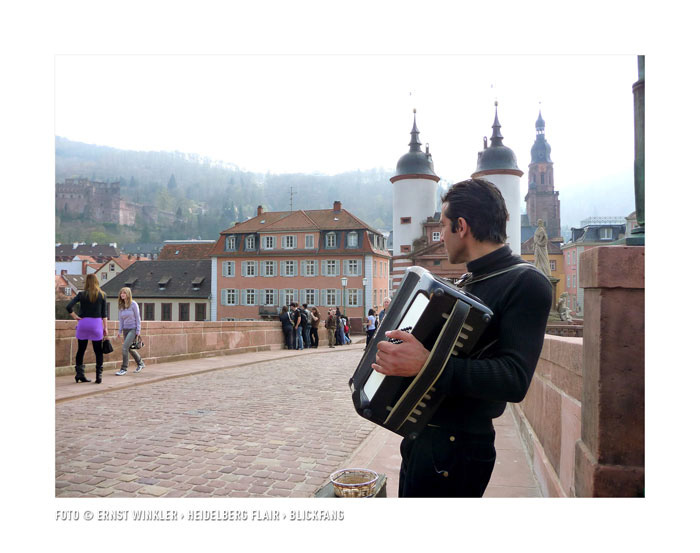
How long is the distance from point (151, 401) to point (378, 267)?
4056 centimetres

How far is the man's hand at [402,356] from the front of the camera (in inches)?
62.9

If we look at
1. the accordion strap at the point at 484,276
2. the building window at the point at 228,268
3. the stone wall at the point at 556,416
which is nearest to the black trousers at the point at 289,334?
the stone wall at the point at 556,416

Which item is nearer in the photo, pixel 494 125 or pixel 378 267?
pixel 494 125

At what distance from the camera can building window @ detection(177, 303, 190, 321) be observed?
168ft

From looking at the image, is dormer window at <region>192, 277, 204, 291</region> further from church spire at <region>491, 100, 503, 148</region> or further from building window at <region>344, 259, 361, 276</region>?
church spire at <region>491, 100, 503, 148</region>

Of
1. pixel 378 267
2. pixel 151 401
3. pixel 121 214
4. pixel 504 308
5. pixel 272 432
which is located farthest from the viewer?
pixel 121 214

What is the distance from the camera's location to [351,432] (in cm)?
552

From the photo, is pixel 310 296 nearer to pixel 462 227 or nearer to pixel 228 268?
pixel 228 268

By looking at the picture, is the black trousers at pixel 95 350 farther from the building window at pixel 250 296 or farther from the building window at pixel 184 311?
the building window at pixel 184 311
